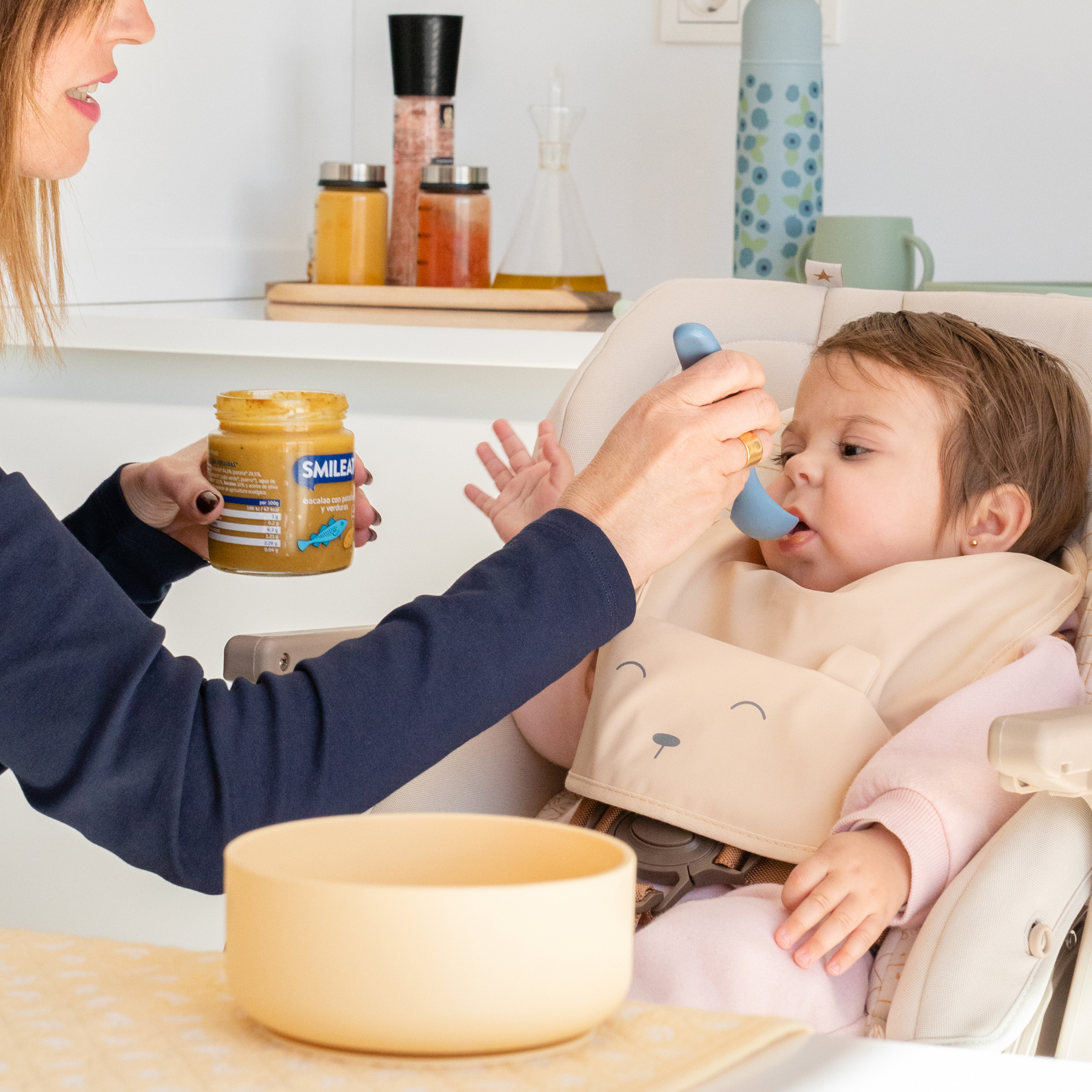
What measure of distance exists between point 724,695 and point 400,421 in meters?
0.73

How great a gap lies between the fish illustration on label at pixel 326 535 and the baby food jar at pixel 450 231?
87 centimetres

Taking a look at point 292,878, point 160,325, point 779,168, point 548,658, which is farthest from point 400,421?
point 292,878

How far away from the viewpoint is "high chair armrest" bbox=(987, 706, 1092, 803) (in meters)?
0.60

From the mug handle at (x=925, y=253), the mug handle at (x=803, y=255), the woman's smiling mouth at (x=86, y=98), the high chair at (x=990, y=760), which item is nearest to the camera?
the high chair at (x=990, y=760)

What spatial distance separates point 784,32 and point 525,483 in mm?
853

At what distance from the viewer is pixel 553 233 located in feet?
5.82

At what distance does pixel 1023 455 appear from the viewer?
107cm

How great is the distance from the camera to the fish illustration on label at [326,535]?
36.5 inches

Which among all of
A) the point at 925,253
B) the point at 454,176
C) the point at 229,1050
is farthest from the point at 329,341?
the point at 229,1050

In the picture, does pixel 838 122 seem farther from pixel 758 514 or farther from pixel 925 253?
pixel 758 514

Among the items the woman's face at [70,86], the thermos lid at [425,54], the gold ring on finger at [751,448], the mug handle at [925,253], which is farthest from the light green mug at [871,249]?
Result: the woman's face at [70,86]

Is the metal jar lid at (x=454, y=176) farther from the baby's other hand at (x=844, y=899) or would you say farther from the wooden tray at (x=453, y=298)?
the baby's other hand at (x=844, y=899)

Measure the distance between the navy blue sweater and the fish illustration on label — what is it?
234 mm

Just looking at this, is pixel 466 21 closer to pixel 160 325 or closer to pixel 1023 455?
pixel 160 325
